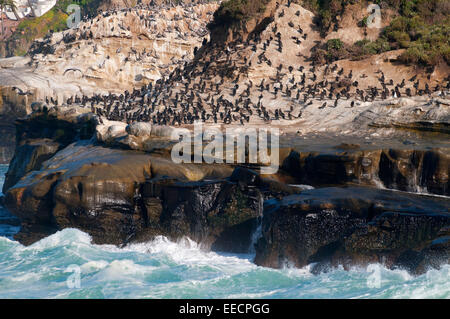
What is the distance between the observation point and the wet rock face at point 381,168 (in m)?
17.6

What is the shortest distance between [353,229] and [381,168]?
15.8 feet

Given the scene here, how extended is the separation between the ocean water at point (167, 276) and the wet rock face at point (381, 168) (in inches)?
163

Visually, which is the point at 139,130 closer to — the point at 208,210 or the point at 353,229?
the point at 208,210

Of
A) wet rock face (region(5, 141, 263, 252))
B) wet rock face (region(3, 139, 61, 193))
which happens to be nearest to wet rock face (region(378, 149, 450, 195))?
wet rock face (region(5, 141, 263, 252))

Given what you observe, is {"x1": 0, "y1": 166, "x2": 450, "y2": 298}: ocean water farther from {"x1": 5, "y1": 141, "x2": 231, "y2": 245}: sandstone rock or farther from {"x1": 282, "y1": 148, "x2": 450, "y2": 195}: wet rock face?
Result: {"x1": 282, "y1": 148, "x2": 450, "y2": 195}: wet rock face

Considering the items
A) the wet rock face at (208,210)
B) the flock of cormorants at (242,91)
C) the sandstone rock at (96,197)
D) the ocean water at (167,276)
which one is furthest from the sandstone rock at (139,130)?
the flock of cormorants at (242,91)

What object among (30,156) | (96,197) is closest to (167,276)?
(96,197)

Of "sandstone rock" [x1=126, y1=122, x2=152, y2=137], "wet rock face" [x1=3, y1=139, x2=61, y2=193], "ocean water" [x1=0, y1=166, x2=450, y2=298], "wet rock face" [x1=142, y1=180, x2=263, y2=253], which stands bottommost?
"ocean water" [x1=0, y1=166, x2=450, y2=298]

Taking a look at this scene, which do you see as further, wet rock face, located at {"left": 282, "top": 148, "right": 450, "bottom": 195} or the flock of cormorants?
the flock of cormorants

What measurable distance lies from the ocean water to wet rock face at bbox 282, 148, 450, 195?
13.6ft

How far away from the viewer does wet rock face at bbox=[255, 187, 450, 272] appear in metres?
13.3

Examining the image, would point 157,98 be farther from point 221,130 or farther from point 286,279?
point 286,279

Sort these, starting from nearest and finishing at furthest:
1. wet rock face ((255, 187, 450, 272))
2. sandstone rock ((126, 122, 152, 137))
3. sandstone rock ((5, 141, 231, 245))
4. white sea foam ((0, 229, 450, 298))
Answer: white sea foam ((0, 229, 450, 298)) < wet rock face ((255, 187, 450, 272)) < sandstone rock ((5, 141, 231, 245)) < sandstone rock ((126, 122, 152, 137))

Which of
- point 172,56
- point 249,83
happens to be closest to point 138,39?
point 172,56
